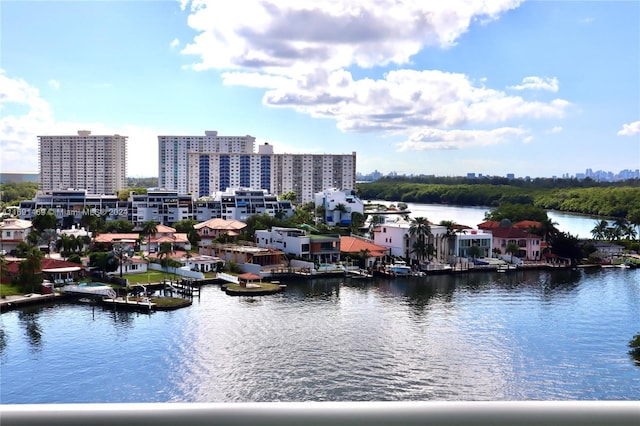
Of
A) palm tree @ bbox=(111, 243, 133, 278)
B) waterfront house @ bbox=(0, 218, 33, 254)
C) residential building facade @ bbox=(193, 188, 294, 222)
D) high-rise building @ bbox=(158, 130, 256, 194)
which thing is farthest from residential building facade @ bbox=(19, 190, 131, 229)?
high-rise building @ bbox=(158, 130, 256, 194)

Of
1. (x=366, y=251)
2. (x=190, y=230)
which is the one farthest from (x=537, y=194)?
(x=190, y=230)

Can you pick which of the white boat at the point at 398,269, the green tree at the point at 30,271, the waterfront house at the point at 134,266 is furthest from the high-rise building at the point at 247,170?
the green tree at the point at 30,271

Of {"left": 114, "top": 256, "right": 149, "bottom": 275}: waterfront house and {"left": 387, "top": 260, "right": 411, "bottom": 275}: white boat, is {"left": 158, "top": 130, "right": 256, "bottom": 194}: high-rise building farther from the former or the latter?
{"left": 387, "top": 260, "right": 411, "bottom": 275}: white boat

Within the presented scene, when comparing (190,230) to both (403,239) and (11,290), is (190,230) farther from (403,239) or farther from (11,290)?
(11,290)

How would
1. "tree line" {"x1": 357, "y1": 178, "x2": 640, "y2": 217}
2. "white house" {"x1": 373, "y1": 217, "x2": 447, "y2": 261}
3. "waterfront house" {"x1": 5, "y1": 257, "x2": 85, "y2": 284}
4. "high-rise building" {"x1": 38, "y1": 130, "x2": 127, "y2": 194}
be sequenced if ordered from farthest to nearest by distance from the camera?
"high-rise building" {"x1": 38, "y1": 130, "x2": 127, "y2": 194}, "tree line" {"x1": 357, "y1": 178, "x2": 640, "y2": 217}, "white house" {"x1": 373, "y1": 217, "x2": 447, "y2": 261}, "waterfront house" {"x1": 5, "y1": 257, "x2": 85, "y2": 284}

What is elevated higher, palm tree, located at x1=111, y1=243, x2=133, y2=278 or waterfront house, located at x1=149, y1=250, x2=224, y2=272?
palm tree, located at x1=111, y1=243, x2=133, y2=278

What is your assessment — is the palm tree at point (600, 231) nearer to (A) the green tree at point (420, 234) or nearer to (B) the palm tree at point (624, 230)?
(B) the palm tree at point (624, 230)
